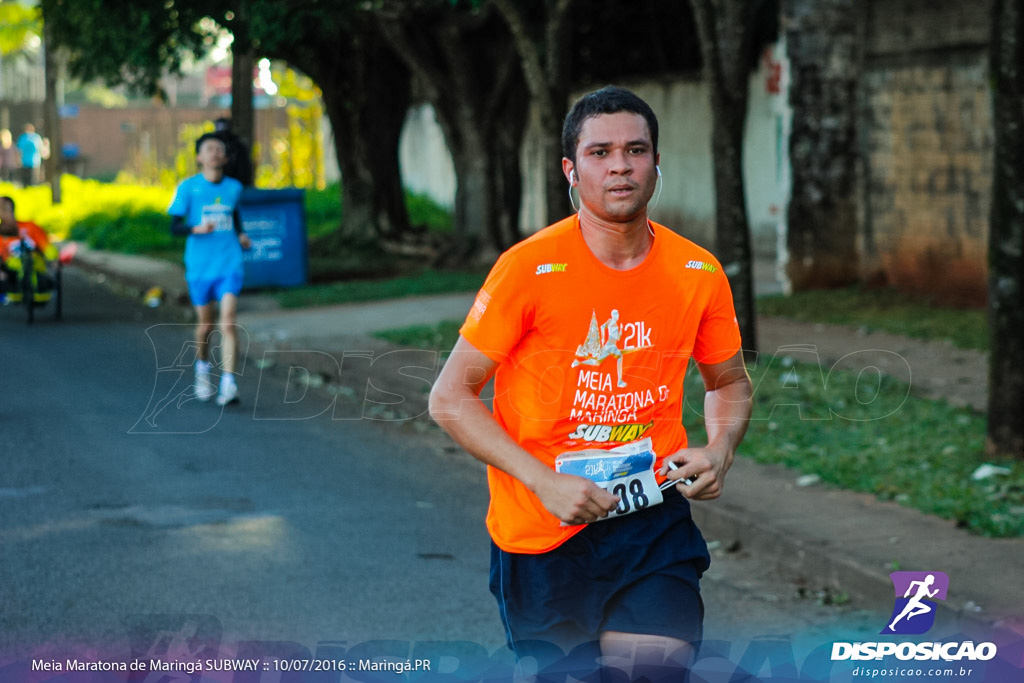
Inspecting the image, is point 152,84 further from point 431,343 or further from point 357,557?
point 357,557

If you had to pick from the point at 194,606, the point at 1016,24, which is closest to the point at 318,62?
the point at 1016,24

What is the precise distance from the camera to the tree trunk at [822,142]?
1565 cm

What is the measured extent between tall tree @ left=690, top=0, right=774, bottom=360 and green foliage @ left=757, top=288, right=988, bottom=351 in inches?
83.3

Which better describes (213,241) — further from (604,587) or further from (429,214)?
(429,214)

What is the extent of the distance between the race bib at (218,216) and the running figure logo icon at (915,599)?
237 inches

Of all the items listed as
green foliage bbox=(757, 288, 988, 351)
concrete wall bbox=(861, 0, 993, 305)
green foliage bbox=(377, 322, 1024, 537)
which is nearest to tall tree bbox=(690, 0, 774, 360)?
green foliage bbox=(377, 322, 1024, 537)

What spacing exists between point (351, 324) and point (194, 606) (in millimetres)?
9359

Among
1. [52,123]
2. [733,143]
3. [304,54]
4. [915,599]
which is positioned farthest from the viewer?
[52,123]

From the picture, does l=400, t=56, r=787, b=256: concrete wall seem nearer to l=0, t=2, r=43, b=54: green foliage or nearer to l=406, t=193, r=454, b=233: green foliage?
l=406, t=193, r=454, b=233: green foliage

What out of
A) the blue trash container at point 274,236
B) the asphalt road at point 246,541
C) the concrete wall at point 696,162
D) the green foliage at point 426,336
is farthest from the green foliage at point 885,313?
the blue trash container at point 274,236

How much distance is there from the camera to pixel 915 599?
5816 mm

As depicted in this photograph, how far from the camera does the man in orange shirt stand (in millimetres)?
3375

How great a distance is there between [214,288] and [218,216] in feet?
1.75

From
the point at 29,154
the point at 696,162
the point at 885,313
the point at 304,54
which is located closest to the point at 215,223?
the point at 885,313
